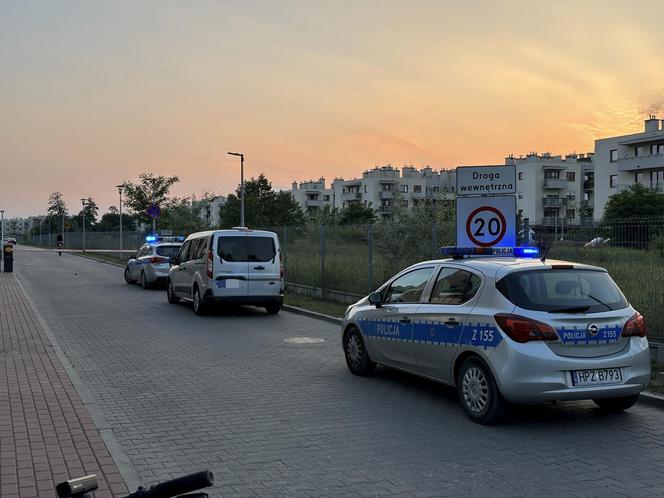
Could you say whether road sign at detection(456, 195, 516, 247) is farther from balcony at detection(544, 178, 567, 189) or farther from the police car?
balcony at detection(544, 178, 567, 189)

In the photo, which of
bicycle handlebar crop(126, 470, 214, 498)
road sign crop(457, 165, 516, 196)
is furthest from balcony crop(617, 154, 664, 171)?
bicycle handlebar crop(126, 470, 214, 498)

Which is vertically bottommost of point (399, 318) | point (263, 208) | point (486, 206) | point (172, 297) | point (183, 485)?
point (172, 297)

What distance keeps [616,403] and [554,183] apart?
100 m

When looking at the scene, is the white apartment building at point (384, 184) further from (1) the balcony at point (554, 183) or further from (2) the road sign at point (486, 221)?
(2) the road sign at point (486, 221)

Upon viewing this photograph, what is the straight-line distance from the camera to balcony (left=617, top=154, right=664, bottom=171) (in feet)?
230

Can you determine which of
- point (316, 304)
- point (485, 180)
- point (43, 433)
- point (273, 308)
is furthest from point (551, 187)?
point (43, 433)

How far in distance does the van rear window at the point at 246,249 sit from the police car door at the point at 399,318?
7.76 meters

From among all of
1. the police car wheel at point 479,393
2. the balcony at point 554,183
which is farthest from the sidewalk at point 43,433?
the balcony at point 554,183

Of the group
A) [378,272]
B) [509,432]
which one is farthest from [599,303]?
[378,272]

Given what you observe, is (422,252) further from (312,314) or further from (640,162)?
(640,162)

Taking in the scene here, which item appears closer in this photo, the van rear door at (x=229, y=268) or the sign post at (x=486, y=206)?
the sign post at (x=486, y=206)

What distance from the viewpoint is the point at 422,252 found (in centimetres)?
1585

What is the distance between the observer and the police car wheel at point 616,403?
6938mm

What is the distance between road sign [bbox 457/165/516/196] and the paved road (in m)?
3.52
